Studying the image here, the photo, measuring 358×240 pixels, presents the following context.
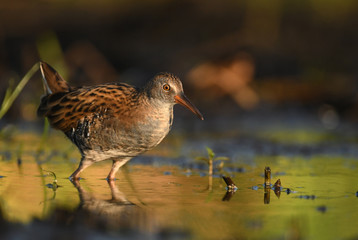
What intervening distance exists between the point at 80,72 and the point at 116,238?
1166cm

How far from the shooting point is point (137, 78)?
16.7 meters

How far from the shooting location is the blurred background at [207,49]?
15352 mm

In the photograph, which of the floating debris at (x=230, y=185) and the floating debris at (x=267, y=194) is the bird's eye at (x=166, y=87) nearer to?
the floating debris at (x=230, y=185)

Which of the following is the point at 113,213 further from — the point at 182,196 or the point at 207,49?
the point at 207,49

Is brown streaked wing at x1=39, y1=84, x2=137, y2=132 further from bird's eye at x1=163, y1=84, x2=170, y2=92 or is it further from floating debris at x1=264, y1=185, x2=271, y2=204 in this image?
floating debris at x1=264, y1=185, x2=271, y2=204

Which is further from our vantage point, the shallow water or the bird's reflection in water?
the bird's reflection in water

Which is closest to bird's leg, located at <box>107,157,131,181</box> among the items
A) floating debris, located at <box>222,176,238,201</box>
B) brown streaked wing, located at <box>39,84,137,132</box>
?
brown streaked wing, located at <box>39,84,137,132</box>

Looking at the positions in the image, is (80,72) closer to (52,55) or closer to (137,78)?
(137,78)

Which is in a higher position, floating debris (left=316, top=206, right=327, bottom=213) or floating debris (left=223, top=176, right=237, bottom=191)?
floating debris (left=223, top=176, right=237, bottom=191)

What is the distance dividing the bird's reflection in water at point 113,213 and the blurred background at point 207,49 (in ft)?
21.6

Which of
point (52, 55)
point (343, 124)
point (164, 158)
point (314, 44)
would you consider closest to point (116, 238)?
point (164, 158)

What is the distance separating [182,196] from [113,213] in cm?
112

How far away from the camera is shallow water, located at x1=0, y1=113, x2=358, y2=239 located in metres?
5.02

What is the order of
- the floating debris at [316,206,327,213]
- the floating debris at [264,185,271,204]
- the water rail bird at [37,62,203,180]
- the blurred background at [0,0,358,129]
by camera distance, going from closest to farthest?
the floating debris at [316,206,327,213], the floating debris at [264,185,271,204], the water rail bird at [37,62,203,180], the blurred background at [0,0,358,129]
